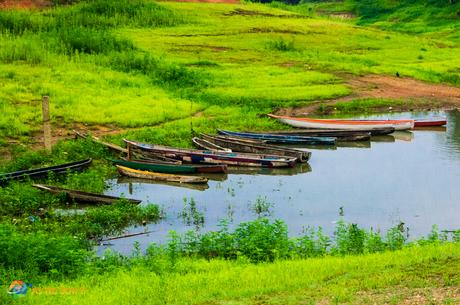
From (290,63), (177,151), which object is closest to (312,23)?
(290,63)

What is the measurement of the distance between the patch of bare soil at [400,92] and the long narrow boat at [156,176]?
12.6 m

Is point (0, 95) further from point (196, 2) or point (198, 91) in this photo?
point (196, 2)

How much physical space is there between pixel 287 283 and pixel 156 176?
1213 centimetres

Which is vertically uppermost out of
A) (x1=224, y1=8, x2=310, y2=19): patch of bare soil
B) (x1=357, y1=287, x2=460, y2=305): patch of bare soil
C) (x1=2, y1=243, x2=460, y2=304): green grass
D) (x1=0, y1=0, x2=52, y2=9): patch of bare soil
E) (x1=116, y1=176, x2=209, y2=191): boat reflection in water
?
(x1=0, y1=0, x2=52, y2=9): patch of bare soil

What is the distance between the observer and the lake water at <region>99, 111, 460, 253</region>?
1938cm

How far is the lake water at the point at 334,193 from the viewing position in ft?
63.6

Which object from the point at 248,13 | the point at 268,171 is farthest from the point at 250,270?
the point at 248,13

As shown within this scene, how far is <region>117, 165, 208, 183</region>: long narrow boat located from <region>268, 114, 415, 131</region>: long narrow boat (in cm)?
926

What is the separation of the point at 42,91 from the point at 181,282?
74.1 feet

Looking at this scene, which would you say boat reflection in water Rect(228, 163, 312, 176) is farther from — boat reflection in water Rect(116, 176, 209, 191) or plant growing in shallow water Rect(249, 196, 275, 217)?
plant growing in shallow water Rect(249, 196, 275, 217)

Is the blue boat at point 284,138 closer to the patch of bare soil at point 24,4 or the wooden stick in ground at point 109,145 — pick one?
the wooden stick in ground at point 109,145

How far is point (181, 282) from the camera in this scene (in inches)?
498

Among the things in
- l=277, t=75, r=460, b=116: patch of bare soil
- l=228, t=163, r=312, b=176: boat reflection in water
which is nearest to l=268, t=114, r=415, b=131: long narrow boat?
l=277, t=75, r=460, b=116: patch of bare soil

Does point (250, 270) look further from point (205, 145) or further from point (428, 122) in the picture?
point (428, 122)
